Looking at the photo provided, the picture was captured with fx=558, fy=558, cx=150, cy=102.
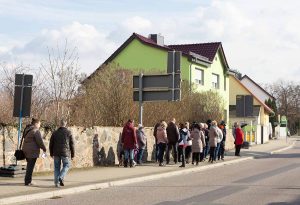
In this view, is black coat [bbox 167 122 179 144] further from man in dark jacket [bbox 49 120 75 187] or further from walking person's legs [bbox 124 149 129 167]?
man in dark jacket [bbox 49 120 75 187]

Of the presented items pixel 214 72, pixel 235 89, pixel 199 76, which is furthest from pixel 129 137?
pixel 235 89

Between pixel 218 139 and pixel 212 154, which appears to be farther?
pixel 218 139

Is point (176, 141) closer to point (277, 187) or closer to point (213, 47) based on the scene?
point (277, 187)

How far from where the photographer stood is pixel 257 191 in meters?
13.6

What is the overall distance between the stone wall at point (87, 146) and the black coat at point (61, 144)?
2.48 meters

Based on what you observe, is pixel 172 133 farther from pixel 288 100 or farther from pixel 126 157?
pixel 288 100

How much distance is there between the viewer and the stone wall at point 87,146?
15.5 metres

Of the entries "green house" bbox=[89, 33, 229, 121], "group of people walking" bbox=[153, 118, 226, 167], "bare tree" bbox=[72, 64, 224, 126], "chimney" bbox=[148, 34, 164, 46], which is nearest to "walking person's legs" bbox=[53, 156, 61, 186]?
"group of people walking" bbox=[153, 118, 226, 167]

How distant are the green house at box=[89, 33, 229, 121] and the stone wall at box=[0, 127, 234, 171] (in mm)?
21030

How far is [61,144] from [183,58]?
96.4 ft

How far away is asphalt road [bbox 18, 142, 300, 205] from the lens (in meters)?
11.7

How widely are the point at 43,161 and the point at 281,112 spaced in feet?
292

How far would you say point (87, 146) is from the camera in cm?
1895

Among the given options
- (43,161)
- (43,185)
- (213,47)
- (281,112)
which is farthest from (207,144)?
(281,112)
